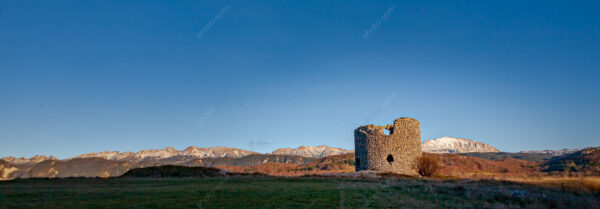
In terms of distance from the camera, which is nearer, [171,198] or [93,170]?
[171,198]

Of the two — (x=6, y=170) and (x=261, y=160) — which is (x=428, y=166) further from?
(x=261, y=160)

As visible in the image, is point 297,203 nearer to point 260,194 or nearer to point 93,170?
point 260,194

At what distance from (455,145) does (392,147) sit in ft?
560

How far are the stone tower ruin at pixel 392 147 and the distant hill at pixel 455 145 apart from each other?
153486 mm

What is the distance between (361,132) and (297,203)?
23.1 m

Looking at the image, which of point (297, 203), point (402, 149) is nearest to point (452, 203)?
point (297, 203)

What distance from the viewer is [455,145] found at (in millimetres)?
181875

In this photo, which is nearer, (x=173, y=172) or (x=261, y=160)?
(x=173, y=172)

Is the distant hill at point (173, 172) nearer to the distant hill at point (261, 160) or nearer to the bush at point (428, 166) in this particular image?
the bush at point (428, 166)

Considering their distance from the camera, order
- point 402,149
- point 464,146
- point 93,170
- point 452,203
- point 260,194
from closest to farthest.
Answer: point 452,203 < point 260,194 < point 402,149 < point 93,170 < point 464,146

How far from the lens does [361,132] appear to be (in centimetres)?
3225

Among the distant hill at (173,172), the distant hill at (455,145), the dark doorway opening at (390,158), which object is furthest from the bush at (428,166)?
the distant hill at (455,145)

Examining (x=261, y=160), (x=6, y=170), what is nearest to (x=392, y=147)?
(x=6, y=170)

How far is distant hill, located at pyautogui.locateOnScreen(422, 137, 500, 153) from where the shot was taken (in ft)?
574
